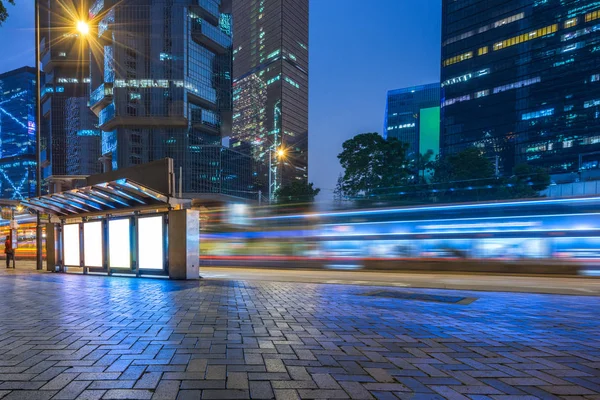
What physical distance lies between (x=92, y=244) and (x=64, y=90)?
107 m

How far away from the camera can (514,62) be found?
9038cm

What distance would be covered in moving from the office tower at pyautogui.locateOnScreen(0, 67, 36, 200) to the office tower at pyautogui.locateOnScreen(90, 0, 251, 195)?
8916 centimetres

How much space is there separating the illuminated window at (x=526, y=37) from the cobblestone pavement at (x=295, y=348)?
10464cm

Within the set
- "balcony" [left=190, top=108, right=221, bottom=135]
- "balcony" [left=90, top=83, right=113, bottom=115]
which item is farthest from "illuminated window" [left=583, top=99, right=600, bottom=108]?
"balcony" [left=90, top=83, right=113, bottom=115]

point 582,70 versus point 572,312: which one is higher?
point 582,70

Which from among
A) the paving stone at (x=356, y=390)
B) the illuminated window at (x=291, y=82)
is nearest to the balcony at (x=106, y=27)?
the paving stone at (x=356, y=390)

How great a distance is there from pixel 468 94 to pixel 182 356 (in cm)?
11041

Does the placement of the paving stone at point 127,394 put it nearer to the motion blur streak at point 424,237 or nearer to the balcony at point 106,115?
the motion blur streak at point 424,237

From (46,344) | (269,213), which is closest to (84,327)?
(46,344)

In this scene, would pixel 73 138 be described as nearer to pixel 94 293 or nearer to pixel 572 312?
pixel 94 293

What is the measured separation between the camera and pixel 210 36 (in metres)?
74.2

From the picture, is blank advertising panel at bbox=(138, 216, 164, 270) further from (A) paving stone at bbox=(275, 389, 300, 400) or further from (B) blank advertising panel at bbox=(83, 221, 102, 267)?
(A) paving stone at bbox=(275, 389, 300, 400)

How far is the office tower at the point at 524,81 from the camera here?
78.9 meters

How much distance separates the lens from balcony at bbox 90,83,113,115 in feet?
232
